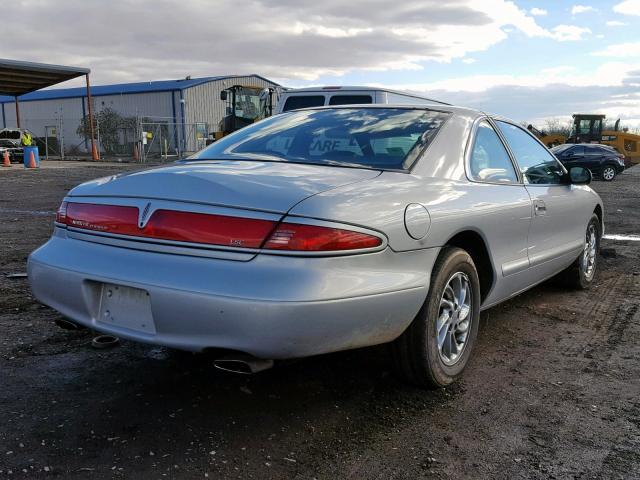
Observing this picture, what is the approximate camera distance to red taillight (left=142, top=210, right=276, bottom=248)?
2508 millimetres

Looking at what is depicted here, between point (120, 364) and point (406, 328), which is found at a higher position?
point (406, 328)

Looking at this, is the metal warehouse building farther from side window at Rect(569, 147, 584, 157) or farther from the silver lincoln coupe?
the silver lincoln coupe

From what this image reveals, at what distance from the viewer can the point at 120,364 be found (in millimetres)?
3533

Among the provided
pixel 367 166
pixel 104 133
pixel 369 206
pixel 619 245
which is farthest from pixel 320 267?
pixel 104 133

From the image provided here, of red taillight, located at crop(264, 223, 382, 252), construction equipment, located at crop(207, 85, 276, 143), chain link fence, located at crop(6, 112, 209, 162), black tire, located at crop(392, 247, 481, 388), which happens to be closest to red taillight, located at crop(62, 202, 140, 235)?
red taillight, located at crop(264, 223, 382, 252)

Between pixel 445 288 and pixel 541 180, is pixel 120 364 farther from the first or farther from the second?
pixel 541 180

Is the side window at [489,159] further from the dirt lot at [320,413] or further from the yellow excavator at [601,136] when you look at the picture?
the yellow excavator at [601,136]

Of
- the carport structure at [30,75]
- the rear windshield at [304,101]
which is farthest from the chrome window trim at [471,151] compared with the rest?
the carport structure at [30,75]

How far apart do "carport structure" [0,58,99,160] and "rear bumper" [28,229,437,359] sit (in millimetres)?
27240


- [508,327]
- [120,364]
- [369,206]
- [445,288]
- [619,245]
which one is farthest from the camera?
[619,245]

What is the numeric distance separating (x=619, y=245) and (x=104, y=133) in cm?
3957

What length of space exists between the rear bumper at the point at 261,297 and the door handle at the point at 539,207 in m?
1.66

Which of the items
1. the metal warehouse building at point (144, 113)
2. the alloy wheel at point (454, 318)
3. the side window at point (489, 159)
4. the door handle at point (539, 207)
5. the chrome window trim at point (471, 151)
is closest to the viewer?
the alloy wheel at point (454, 318)

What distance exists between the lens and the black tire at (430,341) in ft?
9.69
